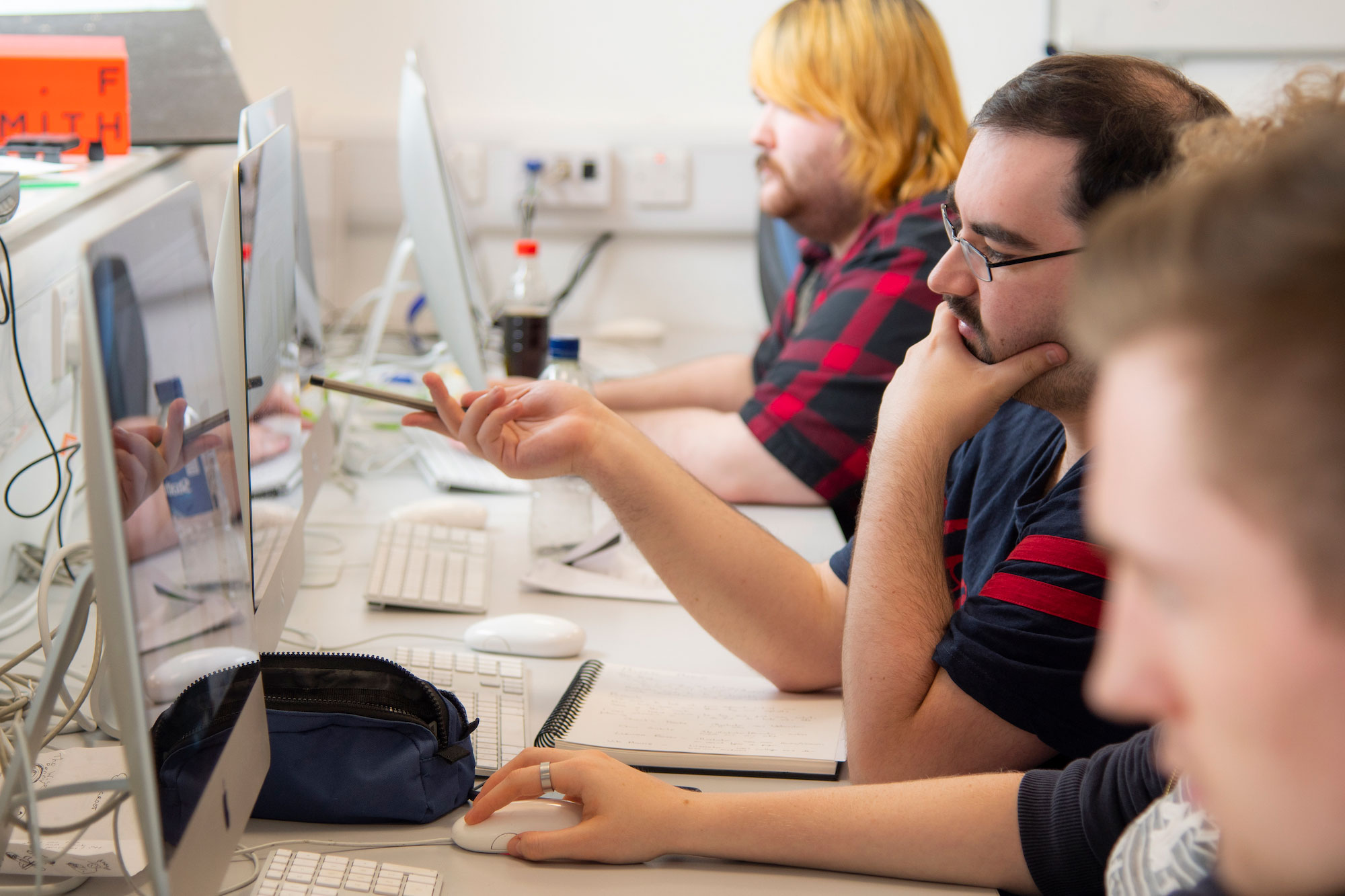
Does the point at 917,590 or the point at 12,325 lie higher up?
the point at 12,325

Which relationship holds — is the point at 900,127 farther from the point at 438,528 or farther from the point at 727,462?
the point at 438,528

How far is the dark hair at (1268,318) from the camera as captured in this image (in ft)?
1.15

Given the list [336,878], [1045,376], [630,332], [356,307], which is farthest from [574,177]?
[336,878]

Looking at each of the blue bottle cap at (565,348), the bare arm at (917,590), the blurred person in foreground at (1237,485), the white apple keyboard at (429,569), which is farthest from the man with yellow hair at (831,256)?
the blurred person in foreground at (1237,485)

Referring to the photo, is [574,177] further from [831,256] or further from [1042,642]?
[1042,642]

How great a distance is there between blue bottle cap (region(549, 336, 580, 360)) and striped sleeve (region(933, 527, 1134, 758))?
0.73 metres

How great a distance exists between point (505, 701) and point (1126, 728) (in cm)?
52

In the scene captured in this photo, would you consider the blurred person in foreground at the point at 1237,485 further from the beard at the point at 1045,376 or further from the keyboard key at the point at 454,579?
the keyboard key at the point at 454,579

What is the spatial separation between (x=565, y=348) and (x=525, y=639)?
0.51m

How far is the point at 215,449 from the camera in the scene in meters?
0.72

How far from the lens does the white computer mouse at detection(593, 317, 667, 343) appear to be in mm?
2379

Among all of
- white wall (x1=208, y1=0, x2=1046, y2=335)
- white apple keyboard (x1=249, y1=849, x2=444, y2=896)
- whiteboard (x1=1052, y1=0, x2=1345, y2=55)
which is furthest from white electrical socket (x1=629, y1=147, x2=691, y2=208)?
white apple keyboard (x1=249, y1=849, x2=444, y2=896)

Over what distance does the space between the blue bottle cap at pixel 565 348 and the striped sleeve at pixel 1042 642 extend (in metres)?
0.73

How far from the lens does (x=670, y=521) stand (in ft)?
3.68
